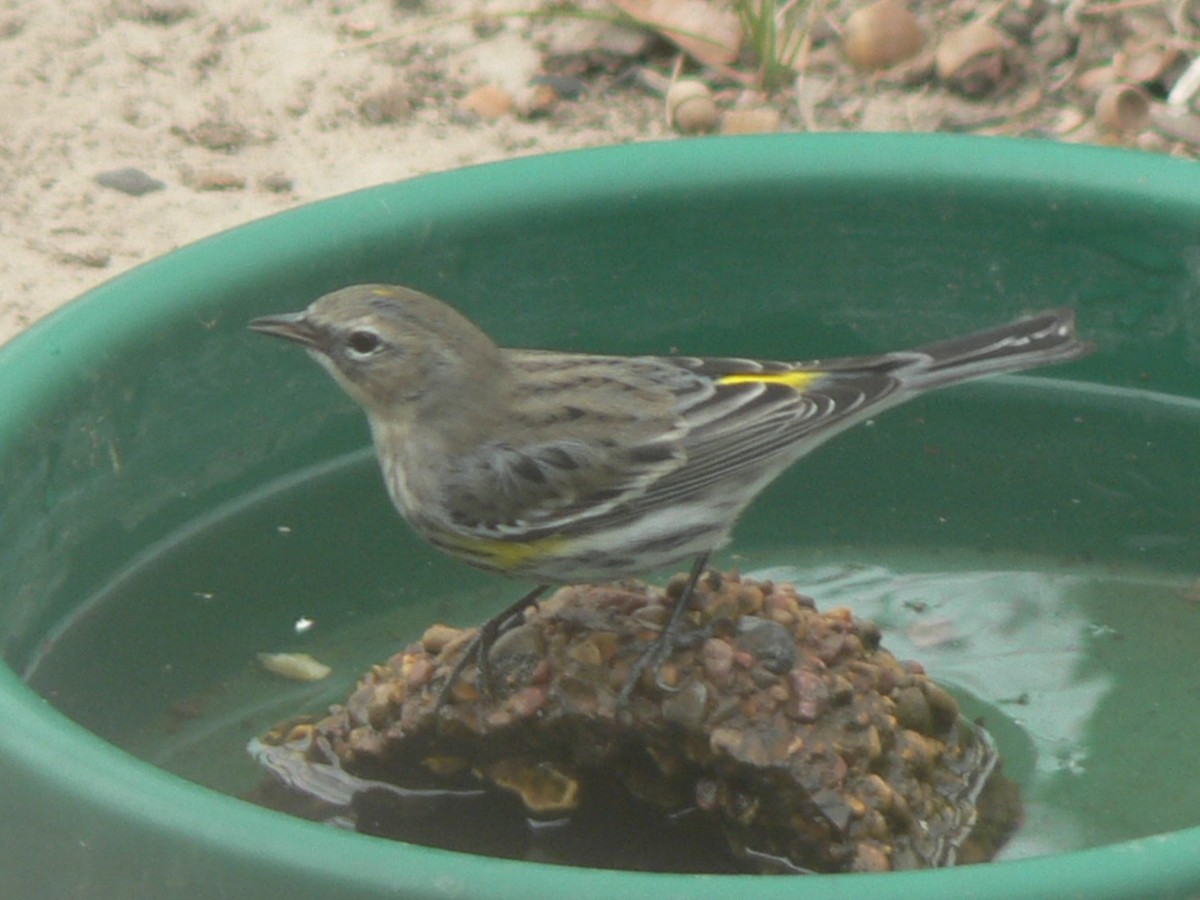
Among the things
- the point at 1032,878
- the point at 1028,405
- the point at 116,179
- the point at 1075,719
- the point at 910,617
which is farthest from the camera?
the point at 116,179

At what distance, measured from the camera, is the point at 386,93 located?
7.06m

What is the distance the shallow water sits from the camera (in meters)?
3.82

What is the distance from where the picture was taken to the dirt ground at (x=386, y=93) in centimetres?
652

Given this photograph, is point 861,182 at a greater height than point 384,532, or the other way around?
point 861,182

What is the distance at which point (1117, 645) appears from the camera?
413cm

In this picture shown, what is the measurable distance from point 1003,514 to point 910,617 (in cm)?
39

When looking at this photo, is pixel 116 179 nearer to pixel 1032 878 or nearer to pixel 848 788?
pixel 848 788

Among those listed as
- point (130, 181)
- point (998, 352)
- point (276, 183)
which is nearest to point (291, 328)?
point (998, 352)

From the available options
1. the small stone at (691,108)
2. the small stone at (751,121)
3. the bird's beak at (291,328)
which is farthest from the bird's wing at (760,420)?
the small stone at (691,108)

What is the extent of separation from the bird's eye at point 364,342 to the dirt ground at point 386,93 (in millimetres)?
2635

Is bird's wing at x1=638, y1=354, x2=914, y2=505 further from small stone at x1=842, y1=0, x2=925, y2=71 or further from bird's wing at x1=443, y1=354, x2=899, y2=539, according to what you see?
small stone at x1=842, y1=0, x2=925, y2=71

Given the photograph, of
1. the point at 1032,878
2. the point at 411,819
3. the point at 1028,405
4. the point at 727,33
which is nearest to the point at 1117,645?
the point at 1028,405

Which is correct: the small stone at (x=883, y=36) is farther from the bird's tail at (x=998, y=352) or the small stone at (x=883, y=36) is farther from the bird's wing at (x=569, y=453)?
the bird's wing at (x=569, y=453)

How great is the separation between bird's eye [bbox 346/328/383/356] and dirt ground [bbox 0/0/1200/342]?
2.64 m
